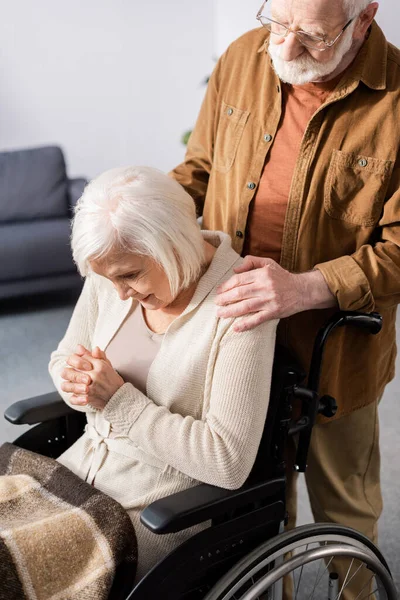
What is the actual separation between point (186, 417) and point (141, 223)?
399 mm

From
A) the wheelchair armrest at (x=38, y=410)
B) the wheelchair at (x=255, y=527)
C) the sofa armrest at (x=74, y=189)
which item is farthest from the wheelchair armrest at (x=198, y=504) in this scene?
the sofa armrest at (x=74, y=189)

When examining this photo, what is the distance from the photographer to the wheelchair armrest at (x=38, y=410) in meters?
1.82

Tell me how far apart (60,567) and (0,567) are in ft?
0.37

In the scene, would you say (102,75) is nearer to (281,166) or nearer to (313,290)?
(281,166)

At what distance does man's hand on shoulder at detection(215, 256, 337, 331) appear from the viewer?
5.22 ft

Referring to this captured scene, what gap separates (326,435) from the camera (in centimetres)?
195

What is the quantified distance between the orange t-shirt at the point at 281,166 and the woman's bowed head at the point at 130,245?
0.20 metres

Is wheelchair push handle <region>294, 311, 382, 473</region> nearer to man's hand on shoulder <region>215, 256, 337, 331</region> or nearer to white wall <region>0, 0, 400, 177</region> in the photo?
man's hand on shoulder <region>215, 256, 337, 331</region>

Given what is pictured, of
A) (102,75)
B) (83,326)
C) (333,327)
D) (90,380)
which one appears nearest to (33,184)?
(102,75)

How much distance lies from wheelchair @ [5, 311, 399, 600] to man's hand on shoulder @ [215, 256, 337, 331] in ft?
0.29

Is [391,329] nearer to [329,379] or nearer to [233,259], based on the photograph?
[329,379]

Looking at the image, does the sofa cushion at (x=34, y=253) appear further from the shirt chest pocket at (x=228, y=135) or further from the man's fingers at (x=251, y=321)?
the man's fingers at (x=251, y=321)

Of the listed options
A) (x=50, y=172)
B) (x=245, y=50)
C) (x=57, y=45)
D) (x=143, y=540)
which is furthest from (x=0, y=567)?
(x=57, y=45)

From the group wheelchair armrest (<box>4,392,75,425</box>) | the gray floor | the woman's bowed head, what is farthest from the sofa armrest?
the woman's bowed head
